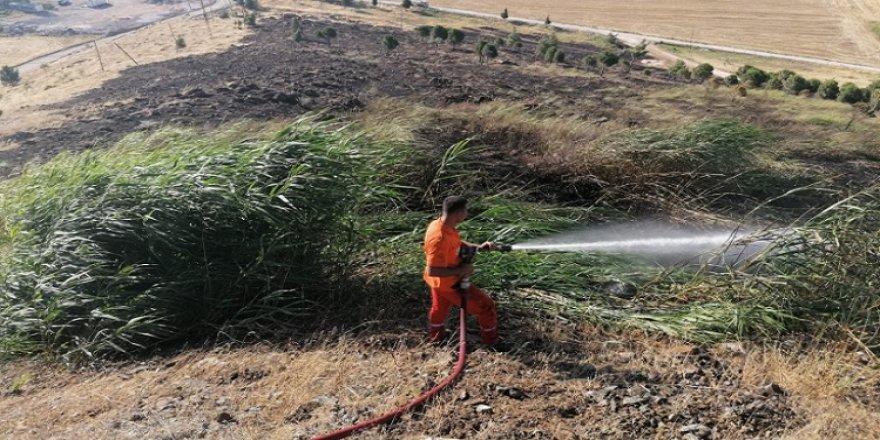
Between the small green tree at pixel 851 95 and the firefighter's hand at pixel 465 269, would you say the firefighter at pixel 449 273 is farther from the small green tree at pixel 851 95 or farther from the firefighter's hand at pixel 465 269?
the small green tree at pixel 851 95

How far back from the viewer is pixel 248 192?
530cm

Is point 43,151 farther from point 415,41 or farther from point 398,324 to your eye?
point 415,41

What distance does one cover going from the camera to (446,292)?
4.27 m

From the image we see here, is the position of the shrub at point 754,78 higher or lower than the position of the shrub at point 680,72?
lower

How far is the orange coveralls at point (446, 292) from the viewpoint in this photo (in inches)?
163

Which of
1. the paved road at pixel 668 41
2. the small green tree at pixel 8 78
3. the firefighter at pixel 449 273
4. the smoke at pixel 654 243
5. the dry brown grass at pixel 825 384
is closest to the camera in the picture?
the dry brown grass at pixel 825 384

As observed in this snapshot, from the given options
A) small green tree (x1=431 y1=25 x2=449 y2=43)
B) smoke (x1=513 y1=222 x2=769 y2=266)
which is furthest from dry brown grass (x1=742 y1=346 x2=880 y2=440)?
small green tree (x1=431 y1=25 x2=449 y2=43)

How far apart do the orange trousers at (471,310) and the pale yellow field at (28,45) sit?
41194mm

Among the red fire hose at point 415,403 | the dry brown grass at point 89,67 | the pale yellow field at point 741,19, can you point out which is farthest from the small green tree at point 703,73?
the red fire hose at point 415,403

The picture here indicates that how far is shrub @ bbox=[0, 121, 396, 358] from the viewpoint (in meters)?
4.77

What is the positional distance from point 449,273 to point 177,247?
235 centimetres

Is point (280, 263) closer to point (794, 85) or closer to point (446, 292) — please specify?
point (446, 292)

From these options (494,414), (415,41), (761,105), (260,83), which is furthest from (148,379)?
(415,41)

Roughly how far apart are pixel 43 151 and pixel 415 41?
19132mm
